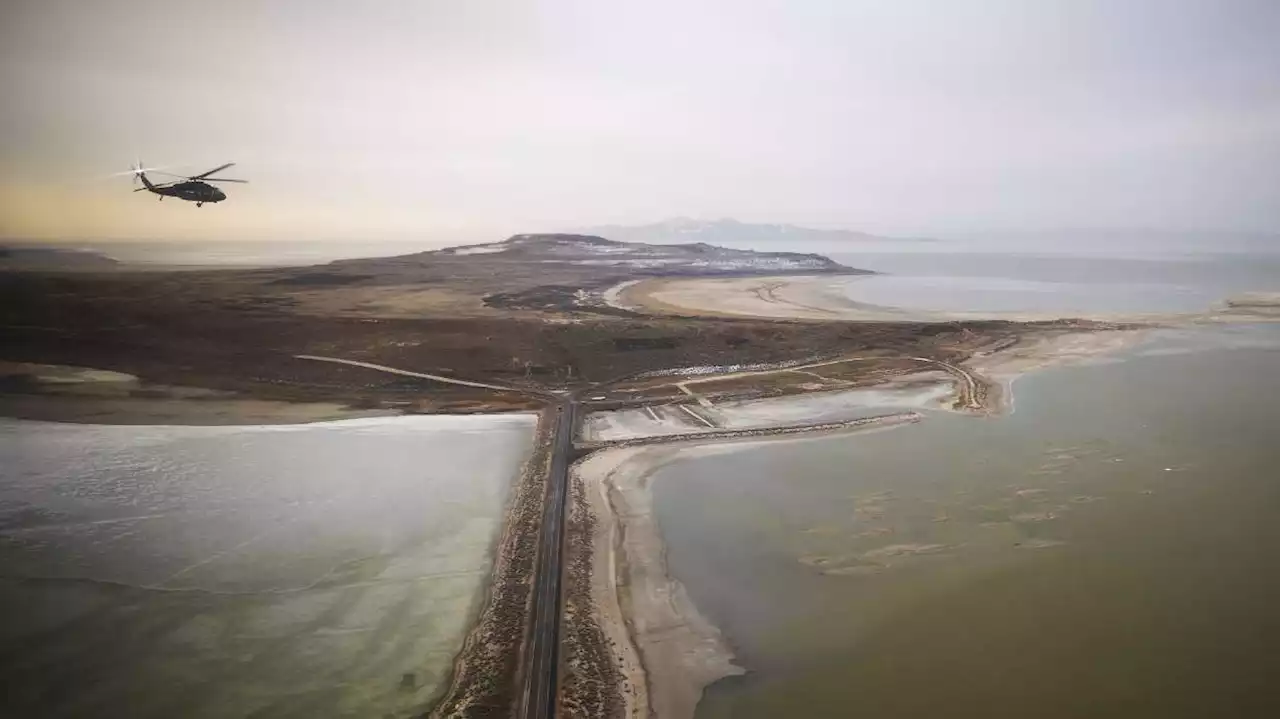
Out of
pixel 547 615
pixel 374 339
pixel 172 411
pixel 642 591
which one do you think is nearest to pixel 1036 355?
pixel 642 591

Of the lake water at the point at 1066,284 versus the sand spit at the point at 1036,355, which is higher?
the lake water at the point at 1066,284

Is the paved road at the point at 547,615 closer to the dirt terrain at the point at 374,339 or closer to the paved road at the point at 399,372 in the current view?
the dirt terrain at the point at 374,339

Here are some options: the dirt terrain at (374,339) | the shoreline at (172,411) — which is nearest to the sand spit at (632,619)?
the dirt terrain at (374,339)

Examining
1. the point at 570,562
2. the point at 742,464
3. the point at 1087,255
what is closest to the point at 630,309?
the point at 742,464

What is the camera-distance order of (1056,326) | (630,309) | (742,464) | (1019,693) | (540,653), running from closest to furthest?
1. (1019,693)
2. (540,653)
3. (742,464)
4. (1056,326)
5. (630,309)

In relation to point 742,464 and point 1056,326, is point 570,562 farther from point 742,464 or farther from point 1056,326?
point 1056,326

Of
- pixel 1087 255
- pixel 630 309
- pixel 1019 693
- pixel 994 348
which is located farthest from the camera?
pixel 1087 255
